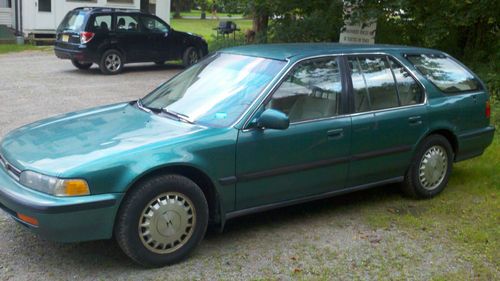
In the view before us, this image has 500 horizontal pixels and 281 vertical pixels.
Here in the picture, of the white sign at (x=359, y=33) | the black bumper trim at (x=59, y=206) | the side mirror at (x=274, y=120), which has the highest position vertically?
the white sign at (x=359, y=33)

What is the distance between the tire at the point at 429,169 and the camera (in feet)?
18.3

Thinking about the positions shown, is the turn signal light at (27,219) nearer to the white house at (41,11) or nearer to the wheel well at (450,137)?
the wheel well at (450,137)

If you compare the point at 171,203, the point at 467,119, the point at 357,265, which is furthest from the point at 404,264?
the point at 467,119

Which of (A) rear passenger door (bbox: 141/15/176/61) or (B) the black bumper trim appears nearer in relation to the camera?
(B) the black bumper trim

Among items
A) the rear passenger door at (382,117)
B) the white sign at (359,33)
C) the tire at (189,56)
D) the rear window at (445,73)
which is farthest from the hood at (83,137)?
the tire at (189,56)

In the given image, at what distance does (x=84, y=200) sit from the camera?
3742mm

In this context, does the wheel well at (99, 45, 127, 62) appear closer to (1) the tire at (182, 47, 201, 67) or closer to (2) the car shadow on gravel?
(2) the car shadow on gravel

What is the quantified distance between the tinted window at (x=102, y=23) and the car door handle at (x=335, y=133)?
10982mm

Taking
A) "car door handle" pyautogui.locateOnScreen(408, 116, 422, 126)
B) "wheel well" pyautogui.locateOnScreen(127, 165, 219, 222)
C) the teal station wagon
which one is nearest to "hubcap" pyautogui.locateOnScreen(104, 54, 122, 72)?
the teal station wagon

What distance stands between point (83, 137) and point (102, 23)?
437 inches

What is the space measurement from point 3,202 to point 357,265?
255 centimetres

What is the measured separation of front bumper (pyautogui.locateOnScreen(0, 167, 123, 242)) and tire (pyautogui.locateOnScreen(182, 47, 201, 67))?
1274cm

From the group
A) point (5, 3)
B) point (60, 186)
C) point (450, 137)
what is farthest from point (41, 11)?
point (60, 186)

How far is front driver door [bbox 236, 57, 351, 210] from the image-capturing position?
14.6ft
